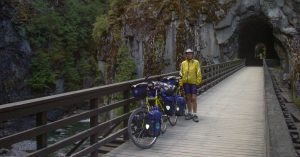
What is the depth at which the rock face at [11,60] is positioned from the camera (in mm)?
42094

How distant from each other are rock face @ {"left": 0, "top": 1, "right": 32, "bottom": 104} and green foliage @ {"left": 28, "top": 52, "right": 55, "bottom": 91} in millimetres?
993

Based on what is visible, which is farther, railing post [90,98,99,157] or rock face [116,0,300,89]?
rock face [116,0,300,89]

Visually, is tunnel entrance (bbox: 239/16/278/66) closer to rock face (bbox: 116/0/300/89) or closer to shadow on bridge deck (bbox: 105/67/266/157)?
rock face (bbox: 116/0/300/89)

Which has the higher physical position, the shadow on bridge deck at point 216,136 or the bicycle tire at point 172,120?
the bicycle tire at point 172,120

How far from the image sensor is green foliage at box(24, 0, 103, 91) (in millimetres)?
48469

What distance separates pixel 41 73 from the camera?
4484 cm

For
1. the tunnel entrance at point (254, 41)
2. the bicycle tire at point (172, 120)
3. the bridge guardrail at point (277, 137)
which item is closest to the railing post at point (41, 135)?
the bridge guardrail at point (277, 137)

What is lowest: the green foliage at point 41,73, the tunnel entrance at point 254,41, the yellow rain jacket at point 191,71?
the green foliage at point 41,73

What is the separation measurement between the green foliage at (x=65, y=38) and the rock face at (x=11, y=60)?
4.81 ft

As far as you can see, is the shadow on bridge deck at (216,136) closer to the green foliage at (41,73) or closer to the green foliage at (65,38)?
the green foliage at (41,73)

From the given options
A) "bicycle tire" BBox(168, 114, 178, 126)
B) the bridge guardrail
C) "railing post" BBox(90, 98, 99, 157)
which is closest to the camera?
the bridge guardrail

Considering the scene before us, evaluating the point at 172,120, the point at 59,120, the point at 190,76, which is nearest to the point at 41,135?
the point at 59,120

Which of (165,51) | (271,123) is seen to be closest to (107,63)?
(165,51)

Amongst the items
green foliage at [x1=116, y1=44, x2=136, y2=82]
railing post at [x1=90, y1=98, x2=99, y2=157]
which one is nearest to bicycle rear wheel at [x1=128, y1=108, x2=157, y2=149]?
railing post at [x1=90, y1=98, x2=99, y2=157]
